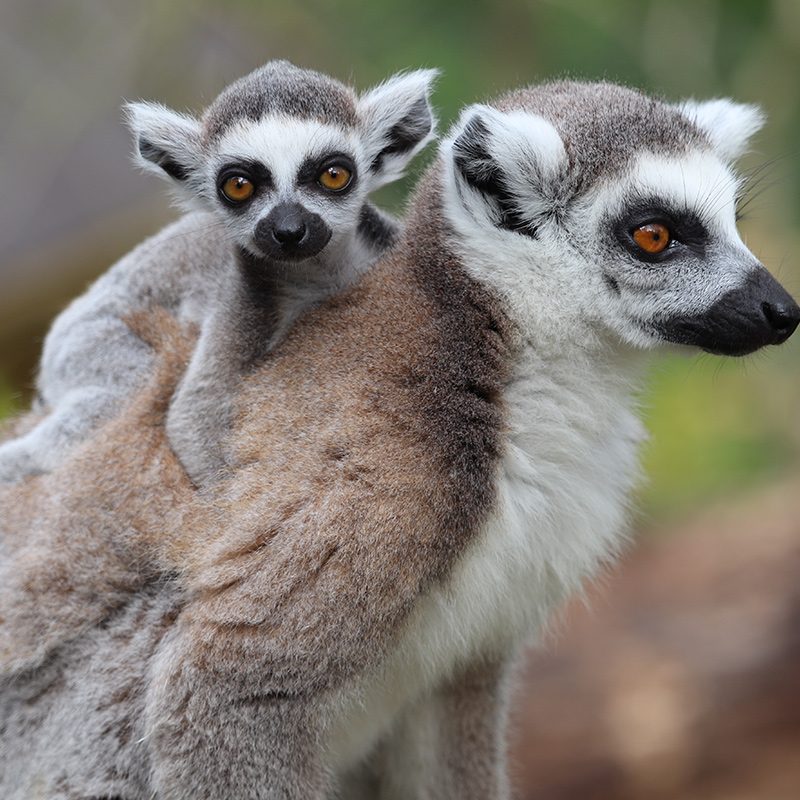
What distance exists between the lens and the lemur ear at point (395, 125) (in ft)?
A: 12.8

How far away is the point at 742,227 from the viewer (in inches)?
292

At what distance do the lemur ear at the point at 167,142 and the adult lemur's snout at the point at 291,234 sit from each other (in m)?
0.56

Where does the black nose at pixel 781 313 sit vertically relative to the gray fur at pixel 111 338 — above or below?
above

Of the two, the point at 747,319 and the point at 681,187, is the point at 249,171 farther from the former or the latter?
the point at 747,319

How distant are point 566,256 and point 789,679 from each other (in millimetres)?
3590

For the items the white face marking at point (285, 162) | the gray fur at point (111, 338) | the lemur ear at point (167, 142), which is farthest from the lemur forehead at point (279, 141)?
the gray fur at point (111, 338)

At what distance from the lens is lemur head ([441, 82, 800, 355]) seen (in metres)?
3.07

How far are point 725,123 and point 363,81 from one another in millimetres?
4540

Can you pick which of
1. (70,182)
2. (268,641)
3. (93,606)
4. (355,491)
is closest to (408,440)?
(355,491)

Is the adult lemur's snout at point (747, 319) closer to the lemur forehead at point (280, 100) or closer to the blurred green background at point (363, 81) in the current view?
the lemur forehead at point (280, 100)

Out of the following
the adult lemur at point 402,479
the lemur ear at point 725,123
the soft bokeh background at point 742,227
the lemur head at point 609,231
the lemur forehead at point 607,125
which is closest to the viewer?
the adult lemur at point 402,479

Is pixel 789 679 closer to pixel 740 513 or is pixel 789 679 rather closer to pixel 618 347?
pixel 740 513

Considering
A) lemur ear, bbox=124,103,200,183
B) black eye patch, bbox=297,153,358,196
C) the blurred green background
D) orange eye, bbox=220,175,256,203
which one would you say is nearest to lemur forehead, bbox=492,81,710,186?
black eye patch, bbox=297,153,358,196

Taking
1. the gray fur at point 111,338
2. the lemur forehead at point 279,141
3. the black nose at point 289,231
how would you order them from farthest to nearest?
the gray fur at point 111,338
the lemur forehead at point 279,141
the black nose at point 289,231
